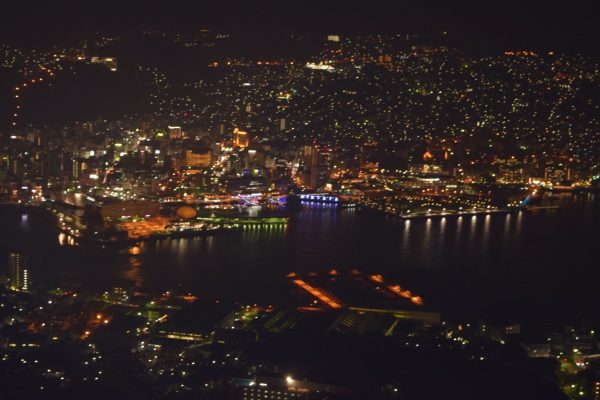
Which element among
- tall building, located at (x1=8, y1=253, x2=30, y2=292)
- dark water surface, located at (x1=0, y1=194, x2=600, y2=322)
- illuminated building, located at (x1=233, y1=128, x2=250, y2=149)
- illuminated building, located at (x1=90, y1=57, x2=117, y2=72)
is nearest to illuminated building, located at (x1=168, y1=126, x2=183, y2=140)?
illuminated building, located at (x1=233, y1=128, x2=250, y2=149)

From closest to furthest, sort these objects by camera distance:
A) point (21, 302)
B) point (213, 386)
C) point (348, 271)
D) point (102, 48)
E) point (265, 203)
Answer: point (213, 386) → point (21, 302) → point (348, 271) → point (265, 203) → point (102, 48)

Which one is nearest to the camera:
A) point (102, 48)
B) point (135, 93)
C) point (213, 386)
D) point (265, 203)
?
point (213, 386)

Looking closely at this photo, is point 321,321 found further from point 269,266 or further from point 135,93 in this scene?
point 135,93

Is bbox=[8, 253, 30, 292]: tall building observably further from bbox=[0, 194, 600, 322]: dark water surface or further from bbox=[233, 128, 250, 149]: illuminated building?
A: bbox=[233, 128, 250, 149]: illuminated building

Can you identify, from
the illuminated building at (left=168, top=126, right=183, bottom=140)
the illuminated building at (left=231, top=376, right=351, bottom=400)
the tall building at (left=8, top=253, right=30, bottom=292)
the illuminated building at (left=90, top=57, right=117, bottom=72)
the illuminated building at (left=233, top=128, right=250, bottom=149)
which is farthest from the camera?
the illuminated building at (left=233, top=128, right=250, bottom=149)

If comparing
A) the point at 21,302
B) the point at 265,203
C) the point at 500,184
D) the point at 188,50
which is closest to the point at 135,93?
the point at 188,50

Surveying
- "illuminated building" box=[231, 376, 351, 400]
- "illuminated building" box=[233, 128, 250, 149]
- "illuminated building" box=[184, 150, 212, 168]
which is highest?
"illuminated building" box=[233, 128, 250, 149]

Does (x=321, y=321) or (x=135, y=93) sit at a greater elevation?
(x=135, y=93)
